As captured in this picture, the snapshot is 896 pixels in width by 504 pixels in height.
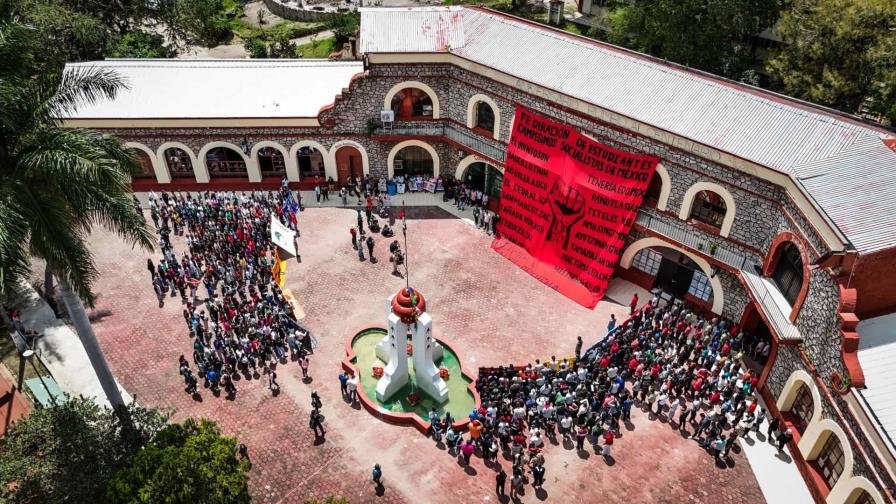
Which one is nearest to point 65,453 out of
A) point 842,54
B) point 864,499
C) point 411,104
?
point 411,104

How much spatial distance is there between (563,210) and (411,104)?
10835 mm

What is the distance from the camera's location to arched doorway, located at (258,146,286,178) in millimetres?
37219

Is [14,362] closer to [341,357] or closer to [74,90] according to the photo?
[341,357]

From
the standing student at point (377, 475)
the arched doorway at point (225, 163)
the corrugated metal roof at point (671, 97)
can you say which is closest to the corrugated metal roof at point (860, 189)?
the corrugated metal roof at point (671, 97)

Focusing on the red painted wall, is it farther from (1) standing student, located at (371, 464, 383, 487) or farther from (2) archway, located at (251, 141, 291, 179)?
(2) archway, located at (251, 141, 291, 179)

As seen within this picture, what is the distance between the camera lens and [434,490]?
21.9 meters

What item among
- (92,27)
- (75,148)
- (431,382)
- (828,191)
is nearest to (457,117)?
(431,382)

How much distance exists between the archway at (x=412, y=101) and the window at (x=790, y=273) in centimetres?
1912

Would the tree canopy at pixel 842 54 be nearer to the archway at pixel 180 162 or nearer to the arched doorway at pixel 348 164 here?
the arched doorway at pixel 348 164

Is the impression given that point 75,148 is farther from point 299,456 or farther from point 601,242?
point 601,242

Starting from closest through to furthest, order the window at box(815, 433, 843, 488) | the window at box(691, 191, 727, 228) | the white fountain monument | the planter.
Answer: the planter, the window at box(815, 433, 843, 488), the white fountain monument, the window at box(691, 191, 727, 228)

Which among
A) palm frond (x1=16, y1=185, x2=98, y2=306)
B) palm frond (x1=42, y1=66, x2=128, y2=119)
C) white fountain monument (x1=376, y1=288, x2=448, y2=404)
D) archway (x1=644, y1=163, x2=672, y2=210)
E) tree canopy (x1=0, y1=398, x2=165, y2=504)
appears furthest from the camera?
archway (x1=644, y1=163, x2=672, y2=210)

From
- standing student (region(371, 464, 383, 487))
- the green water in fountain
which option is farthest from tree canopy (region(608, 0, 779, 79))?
standing student (region(371, 464, 383, 487))

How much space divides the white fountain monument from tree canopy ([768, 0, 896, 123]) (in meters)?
26.7
